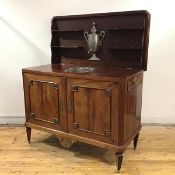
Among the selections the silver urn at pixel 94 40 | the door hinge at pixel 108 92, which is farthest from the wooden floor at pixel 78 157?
the silver urn at pixel 94 40

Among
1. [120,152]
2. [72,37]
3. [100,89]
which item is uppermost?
[72,37]

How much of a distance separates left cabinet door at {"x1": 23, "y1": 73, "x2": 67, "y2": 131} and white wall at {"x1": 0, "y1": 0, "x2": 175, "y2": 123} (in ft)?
2.07

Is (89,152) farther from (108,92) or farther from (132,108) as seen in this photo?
(108,92)

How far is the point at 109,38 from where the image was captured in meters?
2.36

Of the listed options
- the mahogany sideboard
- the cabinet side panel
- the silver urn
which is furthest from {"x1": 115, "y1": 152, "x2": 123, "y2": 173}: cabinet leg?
the silver urn

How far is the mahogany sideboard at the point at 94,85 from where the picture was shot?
6.03ft

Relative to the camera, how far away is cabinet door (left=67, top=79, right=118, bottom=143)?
1815 millimetres

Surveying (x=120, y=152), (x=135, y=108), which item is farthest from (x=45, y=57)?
(x=120, y=152)

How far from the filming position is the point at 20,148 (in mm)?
2324

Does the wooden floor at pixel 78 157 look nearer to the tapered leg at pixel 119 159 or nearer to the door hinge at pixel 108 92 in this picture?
the tapered leg at pixel 119 159

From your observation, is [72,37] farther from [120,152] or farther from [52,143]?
[120,152]

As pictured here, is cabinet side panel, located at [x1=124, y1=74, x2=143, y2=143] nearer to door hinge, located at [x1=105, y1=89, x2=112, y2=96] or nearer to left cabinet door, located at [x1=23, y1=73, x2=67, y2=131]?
door hinge, located at [x1=105, y1=89, x2=112, y2=96]

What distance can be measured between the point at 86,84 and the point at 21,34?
125 cm

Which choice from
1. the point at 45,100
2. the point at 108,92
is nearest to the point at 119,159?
the point at 108,92
